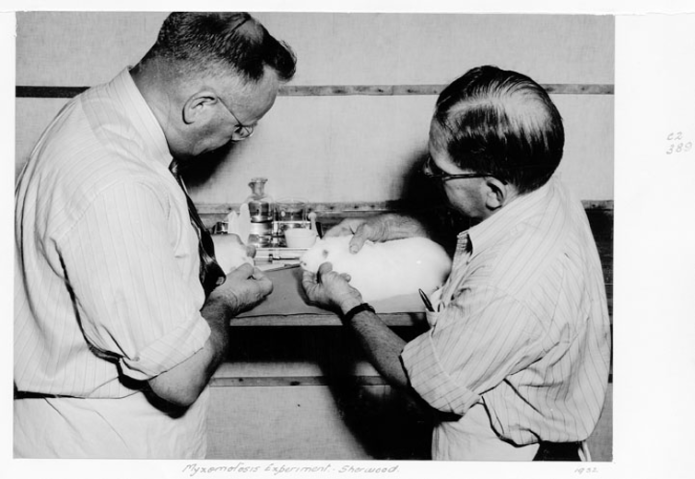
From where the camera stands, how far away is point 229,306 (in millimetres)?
1217

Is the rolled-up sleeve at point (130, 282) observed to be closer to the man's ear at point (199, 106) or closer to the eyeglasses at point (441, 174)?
the man's ear at point (199, 106)

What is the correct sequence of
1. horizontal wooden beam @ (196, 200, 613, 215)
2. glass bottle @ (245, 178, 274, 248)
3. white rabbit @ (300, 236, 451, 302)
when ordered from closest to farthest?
white rabbit @ (300, 236, 451, 302), glass bottle @ (245, 178, 274, 248), horizontal wooden beam @ (196, 200, 613, 215)

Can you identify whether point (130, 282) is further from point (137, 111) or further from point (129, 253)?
point (137, 111)

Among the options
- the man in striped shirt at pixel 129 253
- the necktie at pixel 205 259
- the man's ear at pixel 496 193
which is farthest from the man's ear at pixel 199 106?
the man's ear at pixel 496 193

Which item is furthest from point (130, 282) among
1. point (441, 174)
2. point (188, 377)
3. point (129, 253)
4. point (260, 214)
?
point (260, 214)

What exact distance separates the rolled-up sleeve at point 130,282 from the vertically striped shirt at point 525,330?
1.44 ft

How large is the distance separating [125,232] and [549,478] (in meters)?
0.93

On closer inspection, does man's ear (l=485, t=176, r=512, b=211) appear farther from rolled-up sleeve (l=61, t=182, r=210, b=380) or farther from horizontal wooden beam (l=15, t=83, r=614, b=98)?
horizontal wooden beam (l=15, t=83, r=614, b=98)

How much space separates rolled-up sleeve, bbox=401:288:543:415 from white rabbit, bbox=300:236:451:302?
288mm

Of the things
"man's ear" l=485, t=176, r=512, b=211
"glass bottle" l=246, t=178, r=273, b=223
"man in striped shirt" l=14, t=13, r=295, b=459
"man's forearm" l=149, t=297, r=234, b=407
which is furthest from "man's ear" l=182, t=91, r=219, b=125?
"glass bottle" l=246, t=178, r=273, b=223

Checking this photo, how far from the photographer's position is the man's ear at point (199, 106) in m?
1.07

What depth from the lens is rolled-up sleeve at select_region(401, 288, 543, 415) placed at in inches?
39.7

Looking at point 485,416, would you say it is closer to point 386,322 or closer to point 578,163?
point 386,322
